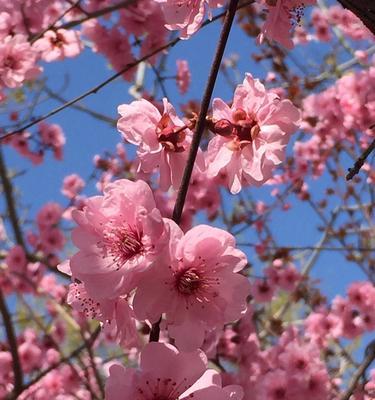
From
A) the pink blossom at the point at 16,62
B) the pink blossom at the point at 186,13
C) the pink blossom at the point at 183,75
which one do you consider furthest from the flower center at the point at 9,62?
the pink blossom at the point at 183,75

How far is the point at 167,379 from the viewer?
118 cm

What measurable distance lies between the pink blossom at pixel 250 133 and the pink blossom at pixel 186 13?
0.25 m

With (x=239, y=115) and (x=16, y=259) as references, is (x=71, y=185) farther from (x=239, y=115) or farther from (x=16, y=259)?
(x=239, y=115)

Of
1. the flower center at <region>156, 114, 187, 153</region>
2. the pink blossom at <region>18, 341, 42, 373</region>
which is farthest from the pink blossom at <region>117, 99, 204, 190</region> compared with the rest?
the pink blossom at <region>18, 341, 42, 373</region>

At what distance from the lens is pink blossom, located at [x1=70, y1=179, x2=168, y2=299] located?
113 cm

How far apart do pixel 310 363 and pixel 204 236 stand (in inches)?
86.9

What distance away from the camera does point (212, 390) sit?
3.81 feet

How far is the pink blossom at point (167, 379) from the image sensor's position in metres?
1.16

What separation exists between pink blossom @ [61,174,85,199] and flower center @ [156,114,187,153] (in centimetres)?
502

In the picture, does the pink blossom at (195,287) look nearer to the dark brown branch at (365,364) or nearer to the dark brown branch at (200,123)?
the dark brown branch at (200,123)

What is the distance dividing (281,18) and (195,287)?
2.52 ft

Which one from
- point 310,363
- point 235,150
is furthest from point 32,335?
point 235,150

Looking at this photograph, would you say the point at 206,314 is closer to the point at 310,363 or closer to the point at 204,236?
the point at 204,236

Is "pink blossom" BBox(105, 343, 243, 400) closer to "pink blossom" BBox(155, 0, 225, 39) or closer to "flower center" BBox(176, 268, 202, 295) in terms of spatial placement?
"flower center" BBox(176, 268, 202, 295)
